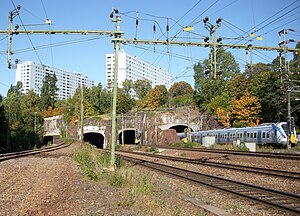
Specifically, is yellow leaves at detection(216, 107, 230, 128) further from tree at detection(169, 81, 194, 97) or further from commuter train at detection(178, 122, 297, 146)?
tree at detection(169, 81, 194, 97)

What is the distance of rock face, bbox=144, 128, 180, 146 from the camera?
6888 centimetres

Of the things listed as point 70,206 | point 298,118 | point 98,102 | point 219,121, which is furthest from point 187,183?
point 98,102

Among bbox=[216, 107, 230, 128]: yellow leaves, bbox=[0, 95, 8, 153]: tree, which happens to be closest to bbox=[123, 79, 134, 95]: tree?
bbox=[216, 107, 230, 128]: yellow leaves

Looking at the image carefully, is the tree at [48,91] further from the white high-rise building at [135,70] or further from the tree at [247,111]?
the tree at [247,111]

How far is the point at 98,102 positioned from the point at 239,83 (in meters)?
52.6

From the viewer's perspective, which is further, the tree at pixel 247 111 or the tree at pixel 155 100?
the tree at pixel 155 100

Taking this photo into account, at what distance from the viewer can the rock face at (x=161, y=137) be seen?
226 feet

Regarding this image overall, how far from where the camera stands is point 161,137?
2813 inches

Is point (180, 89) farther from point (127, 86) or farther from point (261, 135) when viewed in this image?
point (261, 135)

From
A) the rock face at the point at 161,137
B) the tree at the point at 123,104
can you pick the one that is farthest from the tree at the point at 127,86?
the rock face at the point at 161,137

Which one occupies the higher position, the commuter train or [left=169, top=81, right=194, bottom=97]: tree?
[left=169, top=81, right=194, bottom=97]: tree

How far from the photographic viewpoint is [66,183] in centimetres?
1375

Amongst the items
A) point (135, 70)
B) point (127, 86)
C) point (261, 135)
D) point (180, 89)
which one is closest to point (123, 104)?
point (127, 86)

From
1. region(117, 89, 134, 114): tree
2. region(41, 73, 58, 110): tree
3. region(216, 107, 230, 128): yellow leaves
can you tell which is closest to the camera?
region(216, 107, 230, 128): yellow leaves
